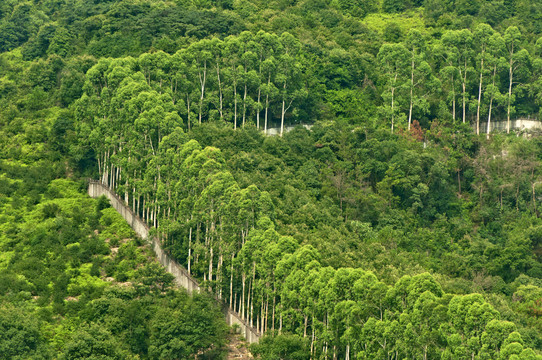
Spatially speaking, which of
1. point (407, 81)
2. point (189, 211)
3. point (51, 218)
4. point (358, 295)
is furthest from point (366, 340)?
point (407, 81)

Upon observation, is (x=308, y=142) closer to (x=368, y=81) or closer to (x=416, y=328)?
(x=368, y=81)

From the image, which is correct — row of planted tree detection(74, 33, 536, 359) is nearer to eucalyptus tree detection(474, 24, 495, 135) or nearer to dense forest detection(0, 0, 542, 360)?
dense forest detection(0, 0, 542, 360)

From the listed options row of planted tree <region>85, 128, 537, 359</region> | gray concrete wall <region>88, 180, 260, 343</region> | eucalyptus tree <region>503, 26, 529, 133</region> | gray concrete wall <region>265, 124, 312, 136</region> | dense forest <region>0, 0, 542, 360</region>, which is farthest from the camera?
eucalyptus tree <region>503, 26, 529, 133</region>

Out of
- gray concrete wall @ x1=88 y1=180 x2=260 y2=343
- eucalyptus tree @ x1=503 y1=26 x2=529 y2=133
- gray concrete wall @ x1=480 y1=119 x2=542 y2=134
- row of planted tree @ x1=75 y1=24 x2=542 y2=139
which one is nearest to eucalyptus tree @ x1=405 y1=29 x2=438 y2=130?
row of planted tree @ x1=75 y1=24 x2=542 y2=139

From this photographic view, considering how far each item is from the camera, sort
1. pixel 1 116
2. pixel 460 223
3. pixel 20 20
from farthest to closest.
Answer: pixel 20 20 < pixel 1 116 < pixel 460 223

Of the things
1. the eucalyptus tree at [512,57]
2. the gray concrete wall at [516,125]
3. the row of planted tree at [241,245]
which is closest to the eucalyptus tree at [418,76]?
the row of planted tree at [241,245]

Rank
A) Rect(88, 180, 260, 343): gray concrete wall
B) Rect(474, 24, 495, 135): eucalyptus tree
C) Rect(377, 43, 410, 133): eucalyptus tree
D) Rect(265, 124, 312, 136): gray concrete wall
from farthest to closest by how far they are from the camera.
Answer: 1. Rect(474, 24, 495, 135): eucalyptus tree
2. Rect(377, 43, 410, 133): eucalyptus tree
3. Rect(265, 124, 312, 136): gray concrete wall
4. Rect(88, 180, 260, 343): gray concrete wall
